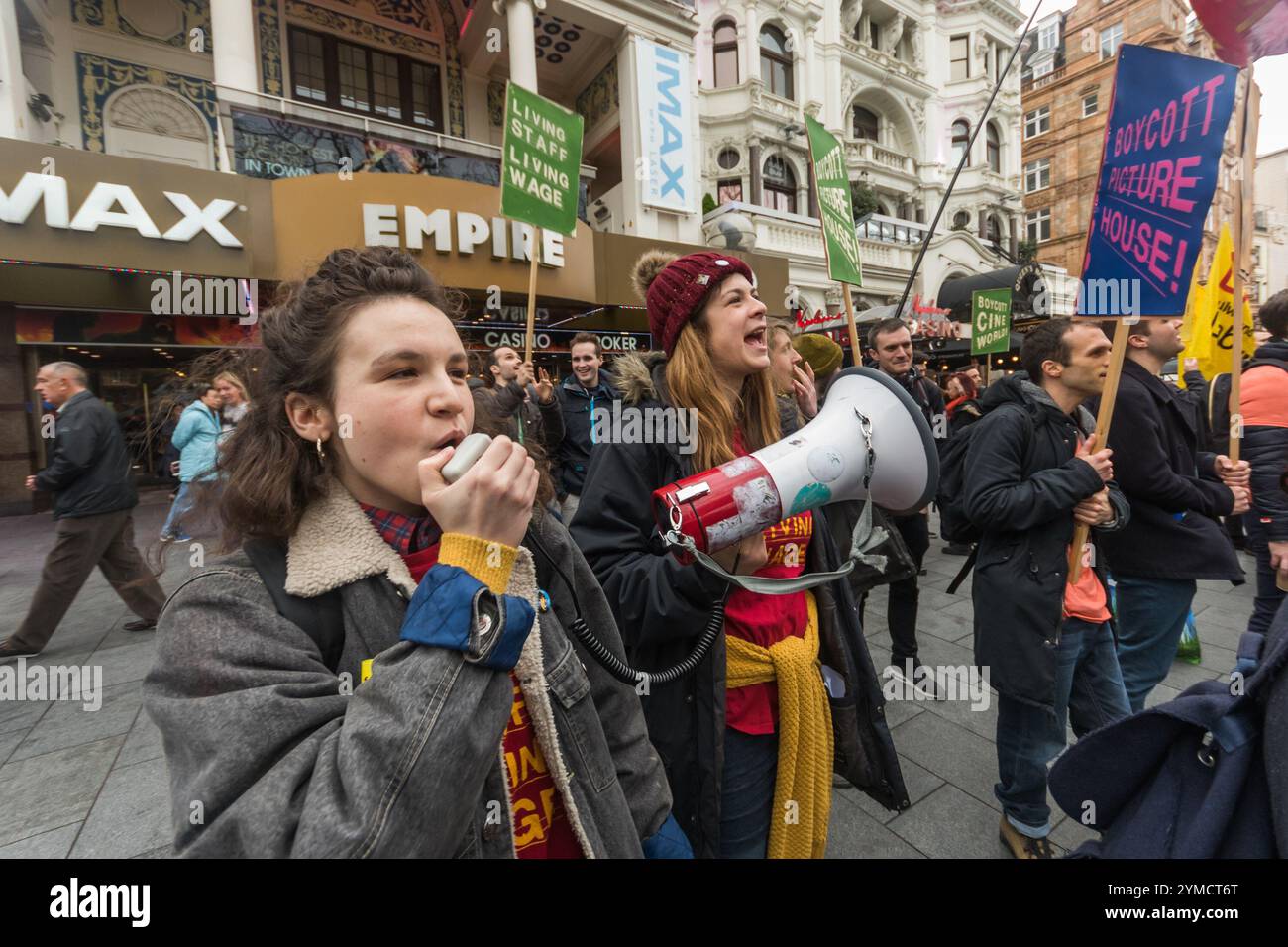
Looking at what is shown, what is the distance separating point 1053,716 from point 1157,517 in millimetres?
1170

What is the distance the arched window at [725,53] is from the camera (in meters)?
17.4

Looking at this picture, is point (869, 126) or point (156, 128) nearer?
point (156, 128)

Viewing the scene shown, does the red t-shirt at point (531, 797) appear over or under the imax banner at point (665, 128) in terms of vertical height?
under

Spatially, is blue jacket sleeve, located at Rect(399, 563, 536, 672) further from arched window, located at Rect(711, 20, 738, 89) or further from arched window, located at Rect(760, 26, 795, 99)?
arched window, located at Rect(760, 26, 795, 99)

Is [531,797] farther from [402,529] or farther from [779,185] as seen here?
[779,185]

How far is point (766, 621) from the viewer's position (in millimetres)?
1635

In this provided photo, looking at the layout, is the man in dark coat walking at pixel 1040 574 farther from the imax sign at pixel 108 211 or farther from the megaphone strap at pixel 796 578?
the imax sign at pixel 108 211

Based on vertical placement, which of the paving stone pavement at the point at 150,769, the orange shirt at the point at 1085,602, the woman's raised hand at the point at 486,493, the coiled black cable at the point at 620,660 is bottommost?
the paving stone pavement at the point at 150,769

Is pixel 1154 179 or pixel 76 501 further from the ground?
pixel 1154 179

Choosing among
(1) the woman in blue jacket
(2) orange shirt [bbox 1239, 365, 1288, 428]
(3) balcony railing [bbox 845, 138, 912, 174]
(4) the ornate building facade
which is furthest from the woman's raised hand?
(3) balcony railing [bbox 845, 138, 912, 174]

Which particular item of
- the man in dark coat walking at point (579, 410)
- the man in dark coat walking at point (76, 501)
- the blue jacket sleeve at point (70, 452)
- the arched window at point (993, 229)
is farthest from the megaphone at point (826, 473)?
the arched window at point (993, 229)

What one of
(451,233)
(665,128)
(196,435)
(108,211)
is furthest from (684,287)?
(665,128)

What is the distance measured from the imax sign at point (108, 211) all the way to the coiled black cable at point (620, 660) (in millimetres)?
→ 8891
